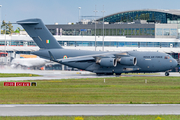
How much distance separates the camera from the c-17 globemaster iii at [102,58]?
55906 mm

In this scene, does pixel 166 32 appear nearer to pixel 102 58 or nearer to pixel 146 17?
pixel 146 17

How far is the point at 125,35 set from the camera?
349 ft

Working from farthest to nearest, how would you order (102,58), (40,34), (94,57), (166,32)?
1. (166,32)
2. (40,34)
3. (94,57)
4. (102,58)

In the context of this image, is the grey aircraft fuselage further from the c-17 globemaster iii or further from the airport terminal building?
the airport terminal building

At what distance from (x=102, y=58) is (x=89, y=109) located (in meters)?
35.7

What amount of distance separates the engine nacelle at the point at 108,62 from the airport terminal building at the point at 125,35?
27665mm

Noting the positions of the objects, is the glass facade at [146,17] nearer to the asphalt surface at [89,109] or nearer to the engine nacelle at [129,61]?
the engine nacelle at [129,61]

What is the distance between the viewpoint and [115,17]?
127750mm

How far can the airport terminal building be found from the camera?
307 feet

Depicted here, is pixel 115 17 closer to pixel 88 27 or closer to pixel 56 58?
pixel 88 27

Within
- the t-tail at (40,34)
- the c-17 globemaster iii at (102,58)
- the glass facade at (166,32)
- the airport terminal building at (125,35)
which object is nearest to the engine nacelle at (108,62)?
the c-17 globemaster iii at (102,58)

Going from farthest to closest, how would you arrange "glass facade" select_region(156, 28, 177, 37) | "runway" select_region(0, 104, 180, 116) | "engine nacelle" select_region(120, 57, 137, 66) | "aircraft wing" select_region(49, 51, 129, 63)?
"glass facade" select_region(156, 28, 177, 37), "aircraft wing" select_region(49, 51, 129, 63), "engine nacelle" select_region(120, 57, 137, 66), "runway" select_region(0, 104, 180, 116)

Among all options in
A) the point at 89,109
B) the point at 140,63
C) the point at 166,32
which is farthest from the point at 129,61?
the point at 166,32

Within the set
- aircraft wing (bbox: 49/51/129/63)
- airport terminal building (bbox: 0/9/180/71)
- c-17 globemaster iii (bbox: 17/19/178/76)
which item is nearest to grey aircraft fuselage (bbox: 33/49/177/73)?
c-17 globemaster iii (bbox: 17/19/178/76)
